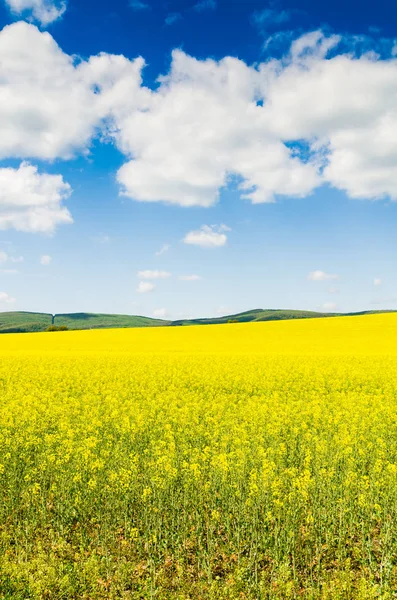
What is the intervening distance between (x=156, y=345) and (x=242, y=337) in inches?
409

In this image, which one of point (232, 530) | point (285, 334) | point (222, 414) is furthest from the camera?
point (285, 334)

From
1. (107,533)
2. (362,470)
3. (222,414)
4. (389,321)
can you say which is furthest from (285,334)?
(107,533)

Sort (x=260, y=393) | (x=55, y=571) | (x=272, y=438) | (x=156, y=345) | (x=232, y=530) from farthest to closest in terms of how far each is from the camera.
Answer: (x=156, y=345), (x=260, y=393), (x=272, y=438), (x=232, y=530), (x=55, y=571)

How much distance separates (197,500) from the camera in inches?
311

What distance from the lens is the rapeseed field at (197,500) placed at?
19.9 ft

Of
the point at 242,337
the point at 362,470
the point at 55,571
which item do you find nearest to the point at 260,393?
the point at 362,470

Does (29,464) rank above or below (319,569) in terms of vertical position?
above

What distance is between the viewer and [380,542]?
6824 millimetres

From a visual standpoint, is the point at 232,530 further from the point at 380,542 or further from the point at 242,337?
the point at 242,337

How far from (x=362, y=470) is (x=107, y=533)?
18.1ft

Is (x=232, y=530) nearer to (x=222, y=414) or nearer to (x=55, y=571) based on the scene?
(x=55, y=571)

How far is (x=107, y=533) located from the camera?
7.09m

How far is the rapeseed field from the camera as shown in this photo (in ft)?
19.9

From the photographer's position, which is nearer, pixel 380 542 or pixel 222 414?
pixel 380 542
